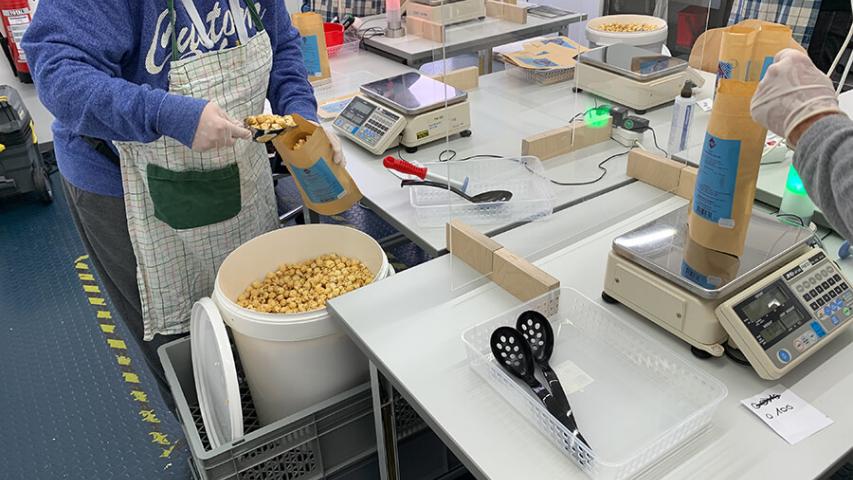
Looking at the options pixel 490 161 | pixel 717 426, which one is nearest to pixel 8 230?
pixel 490 161

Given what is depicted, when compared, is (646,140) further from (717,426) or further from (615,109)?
(717,426)

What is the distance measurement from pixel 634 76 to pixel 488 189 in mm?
735

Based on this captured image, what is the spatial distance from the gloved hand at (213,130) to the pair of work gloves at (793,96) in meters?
1.02

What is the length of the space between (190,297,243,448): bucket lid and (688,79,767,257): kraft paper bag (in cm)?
101

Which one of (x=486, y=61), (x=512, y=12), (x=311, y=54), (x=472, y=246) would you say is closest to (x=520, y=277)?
(x=472, y=246)

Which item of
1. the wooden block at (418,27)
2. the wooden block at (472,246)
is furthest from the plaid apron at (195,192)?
the wooden block at (418,27)

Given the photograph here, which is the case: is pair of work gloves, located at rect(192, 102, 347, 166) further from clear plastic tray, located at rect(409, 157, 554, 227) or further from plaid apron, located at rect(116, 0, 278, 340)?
clear plastic tray, located at rect(409, 157, 554, 227)

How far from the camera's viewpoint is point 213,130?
1.35 metres

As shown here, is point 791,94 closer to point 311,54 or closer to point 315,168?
point 315,168

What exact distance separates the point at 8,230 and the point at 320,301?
2637 millimetres

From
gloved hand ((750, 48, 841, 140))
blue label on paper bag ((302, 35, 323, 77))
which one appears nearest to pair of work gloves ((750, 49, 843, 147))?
gloved hand ((750, 48, 841, 140))

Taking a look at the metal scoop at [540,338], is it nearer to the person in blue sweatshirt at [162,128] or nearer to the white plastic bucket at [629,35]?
Result: the person in blue sweatshirt at [162,128]

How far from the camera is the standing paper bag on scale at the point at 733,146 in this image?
107 cm

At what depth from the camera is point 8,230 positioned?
3324 millimetres
